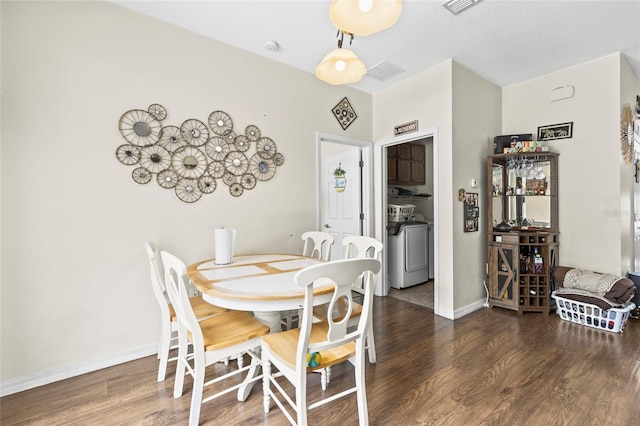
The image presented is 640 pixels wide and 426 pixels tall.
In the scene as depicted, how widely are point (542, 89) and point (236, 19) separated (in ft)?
11.4

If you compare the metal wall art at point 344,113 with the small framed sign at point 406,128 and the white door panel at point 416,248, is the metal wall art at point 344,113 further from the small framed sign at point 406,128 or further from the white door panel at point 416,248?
the white door panel at point 416,248

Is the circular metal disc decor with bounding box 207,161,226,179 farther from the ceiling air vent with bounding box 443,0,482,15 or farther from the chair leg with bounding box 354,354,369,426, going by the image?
the ceiling air vent with bounding box 443,0,482,15

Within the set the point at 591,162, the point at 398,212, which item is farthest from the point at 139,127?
the point at 591,162

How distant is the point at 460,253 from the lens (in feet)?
10.7

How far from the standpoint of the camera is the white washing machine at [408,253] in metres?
4.12

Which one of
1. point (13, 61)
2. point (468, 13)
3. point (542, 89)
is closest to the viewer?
point (13, 61)

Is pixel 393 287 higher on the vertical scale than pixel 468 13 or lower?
lower

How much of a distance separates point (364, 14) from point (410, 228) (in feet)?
10.4

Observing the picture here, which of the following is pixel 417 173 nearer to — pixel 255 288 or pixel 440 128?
pixel 440 128

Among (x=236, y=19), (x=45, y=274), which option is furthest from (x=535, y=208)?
(x=45, y=274)

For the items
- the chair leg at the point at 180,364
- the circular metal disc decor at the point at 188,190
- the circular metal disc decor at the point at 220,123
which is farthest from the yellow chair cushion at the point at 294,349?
the circular metal disc decor at the point at 220,123

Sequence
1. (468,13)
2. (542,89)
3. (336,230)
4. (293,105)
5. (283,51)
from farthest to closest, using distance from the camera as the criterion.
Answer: (336,230), (542,89), (293,105), (283,51), (468,13)

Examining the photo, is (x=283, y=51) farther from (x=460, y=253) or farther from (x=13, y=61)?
(x=460, y=253)

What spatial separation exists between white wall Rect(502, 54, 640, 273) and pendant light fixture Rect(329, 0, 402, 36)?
121 inches
